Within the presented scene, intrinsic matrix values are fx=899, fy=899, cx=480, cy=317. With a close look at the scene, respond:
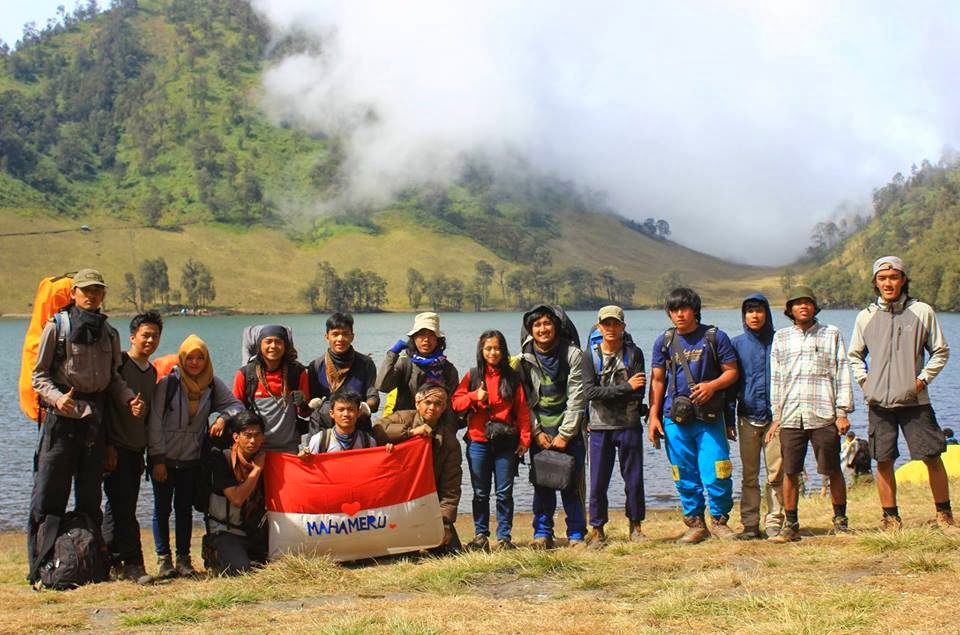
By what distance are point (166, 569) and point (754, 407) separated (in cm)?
584

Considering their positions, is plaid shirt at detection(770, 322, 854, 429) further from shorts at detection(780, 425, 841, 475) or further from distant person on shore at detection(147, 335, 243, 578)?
distant person on shore at detection(147, 335, 243, 578)

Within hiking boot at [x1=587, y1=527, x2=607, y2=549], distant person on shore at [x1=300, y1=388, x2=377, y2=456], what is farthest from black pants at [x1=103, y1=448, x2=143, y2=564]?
hiking boot at [x1=587, y1=527, x2=607, y2=549]

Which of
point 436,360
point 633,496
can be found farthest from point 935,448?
point 436,360

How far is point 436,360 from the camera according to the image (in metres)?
8.97

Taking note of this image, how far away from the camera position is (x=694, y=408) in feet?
28.6

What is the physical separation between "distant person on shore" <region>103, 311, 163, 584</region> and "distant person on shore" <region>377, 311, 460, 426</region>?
2160mm

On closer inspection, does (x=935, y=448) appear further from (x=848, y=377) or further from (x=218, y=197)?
(x=218, y=197)

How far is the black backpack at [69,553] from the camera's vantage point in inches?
303

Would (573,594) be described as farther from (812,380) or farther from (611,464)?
(812,380)

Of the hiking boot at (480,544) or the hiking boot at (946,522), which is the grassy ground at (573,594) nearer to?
the hiking boot at (946,522)

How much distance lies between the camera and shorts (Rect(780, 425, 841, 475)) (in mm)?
8484

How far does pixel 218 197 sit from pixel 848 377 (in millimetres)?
193227

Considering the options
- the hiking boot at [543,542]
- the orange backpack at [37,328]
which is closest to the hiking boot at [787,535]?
the hiking boot at [543,542]

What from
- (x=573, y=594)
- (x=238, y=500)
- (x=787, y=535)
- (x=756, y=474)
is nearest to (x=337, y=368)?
(x=238, y=500)
